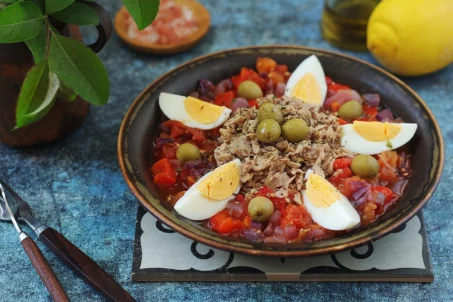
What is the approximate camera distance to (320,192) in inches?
75.9

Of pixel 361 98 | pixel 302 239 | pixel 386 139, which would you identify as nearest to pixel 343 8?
pixel 361 98

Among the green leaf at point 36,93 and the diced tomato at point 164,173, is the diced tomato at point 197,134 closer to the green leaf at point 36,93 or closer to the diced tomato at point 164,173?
the diced tomato at point 164,173

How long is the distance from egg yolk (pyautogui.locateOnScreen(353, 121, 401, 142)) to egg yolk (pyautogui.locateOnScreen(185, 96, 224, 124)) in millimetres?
579

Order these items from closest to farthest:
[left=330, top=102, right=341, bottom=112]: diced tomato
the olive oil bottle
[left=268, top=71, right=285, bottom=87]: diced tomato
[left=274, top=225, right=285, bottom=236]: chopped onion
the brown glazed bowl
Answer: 1. the brown glazed bowl
2. [left=274, top=225, right=285, bottom=236]: chopped onion
3. [left=330, top=102, right=341, bottom=112]: diced tomato
4. [left=268, top=71, right=285, bottom=87]: diced tomato
5. the olive oil bottle

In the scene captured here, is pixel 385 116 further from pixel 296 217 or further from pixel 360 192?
pixel 296 217

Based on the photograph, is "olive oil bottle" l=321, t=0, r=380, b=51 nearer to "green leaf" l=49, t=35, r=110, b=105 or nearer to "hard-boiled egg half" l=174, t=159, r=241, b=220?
"hard-boiled egg half" l=174, t=159, r=241, b=220

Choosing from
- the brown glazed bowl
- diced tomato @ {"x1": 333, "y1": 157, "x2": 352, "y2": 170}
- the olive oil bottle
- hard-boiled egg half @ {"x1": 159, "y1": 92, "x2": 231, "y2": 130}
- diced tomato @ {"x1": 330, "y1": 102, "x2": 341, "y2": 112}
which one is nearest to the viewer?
the brown glazed bowl

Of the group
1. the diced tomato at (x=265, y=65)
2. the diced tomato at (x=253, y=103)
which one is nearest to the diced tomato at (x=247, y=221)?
the diced tomato at (x=253, y=103)

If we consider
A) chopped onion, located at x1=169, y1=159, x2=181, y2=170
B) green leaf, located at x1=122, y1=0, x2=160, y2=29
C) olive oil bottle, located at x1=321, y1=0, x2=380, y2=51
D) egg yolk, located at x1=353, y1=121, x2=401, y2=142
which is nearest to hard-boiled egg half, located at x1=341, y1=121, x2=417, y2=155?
egg yolk, located at x1=353, y1=121, x2=401, y2=142

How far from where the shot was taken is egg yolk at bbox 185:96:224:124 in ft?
7.54

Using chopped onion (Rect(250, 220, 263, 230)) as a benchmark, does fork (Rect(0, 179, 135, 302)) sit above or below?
below

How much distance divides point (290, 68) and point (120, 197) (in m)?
1.02

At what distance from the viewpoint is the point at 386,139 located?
2.21 metres

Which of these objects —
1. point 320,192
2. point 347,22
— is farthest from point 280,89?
point 347,22
